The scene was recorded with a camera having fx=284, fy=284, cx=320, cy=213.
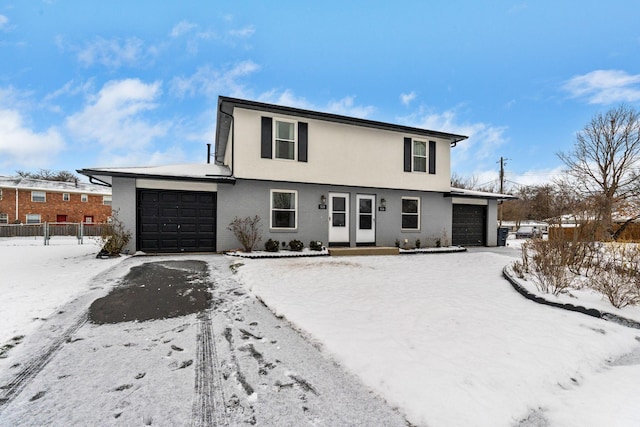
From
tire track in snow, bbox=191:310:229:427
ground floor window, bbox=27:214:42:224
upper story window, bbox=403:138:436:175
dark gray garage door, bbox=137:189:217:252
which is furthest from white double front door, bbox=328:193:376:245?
ground floor window, bbox=27:214:42:224

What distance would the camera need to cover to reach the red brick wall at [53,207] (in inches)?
947

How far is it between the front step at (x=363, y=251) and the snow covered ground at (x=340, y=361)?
5.39 m

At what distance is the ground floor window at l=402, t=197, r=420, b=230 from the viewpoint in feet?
41.1

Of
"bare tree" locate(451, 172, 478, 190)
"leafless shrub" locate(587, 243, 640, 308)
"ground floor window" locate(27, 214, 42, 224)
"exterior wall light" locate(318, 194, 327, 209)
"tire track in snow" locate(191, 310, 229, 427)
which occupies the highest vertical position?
"bare tree" locate(451, 172, 478, 190)

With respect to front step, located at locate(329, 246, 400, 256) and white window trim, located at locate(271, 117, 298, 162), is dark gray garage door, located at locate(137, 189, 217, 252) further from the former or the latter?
front step, located at locate(329, 246, 400, 256)

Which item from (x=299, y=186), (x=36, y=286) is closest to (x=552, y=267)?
(x=299, y=186)

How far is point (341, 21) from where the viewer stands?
1312 centimetres

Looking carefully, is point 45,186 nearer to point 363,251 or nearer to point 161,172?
point 161,172

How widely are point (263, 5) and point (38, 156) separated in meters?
40.6

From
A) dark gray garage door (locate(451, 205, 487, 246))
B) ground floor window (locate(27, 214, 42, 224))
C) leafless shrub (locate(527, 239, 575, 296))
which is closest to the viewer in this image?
leafless shrub (locate(527, 239, 575, 296))

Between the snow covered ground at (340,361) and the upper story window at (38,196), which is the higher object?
the upper story window at (38,196)

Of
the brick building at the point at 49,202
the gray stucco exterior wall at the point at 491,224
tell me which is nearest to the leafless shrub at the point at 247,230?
the gray stucco exterior wall at the point at 491,224

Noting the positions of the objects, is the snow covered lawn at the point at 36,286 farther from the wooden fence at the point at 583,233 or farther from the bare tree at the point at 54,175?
the bare tree at the point at 54,175

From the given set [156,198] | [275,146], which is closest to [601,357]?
[275,146]
